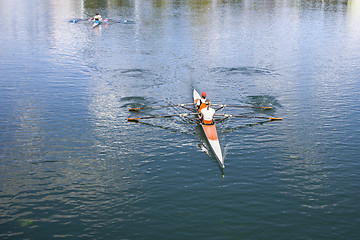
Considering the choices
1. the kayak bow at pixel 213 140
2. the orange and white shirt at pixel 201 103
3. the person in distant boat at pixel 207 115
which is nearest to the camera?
the kayak bow at pixel 213 140

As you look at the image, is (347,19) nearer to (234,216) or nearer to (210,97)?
(210,97)

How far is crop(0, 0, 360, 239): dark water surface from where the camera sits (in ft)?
49.1

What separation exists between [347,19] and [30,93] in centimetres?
6454

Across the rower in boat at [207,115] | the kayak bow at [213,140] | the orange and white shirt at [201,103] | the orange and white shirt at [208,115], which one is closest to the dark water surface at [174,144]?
the kayak bow at [213,140]

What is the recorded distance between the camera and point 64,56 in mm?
43031

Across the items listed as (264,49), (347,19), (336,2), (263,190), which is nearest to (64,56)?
(264,49)

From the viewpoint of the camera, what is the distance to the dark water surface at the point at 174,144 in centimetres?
1498

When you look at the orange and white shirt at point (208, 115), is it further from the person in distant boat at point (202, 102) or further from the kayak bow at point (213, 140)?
the person in distant boat at point (202, 102)

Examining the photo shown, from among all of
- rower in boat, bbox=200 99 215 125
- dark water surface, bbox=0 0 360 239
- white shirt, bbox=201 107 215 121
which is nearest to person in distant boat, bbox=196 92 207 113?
rower in boat, bbox=200 99 215 125

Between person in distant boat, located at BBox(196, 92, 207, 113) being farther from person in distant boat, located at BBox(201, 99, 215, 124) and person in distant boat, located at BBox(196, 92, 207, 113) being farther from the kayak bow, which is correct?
person in distant boat, located at BBox(201, 99, 215, 124)

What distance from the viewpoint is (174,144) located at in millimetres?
21562

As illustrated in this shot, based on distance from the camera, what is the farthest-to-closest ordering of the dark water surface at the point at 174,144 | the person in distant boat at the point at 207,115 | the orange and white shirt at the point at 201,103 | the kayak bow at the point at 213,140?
the orange and white shirt at the point at 201,103 → the person in distant boat at the point at 207,115 → the kayak bow at the point at 213,140 → the dark water surface at the point at 174,144

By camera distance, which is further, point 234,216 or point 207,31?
point 207,31

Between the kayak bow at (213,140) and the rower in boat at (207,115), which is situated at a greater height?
A: the rower in boat at (207,115)
